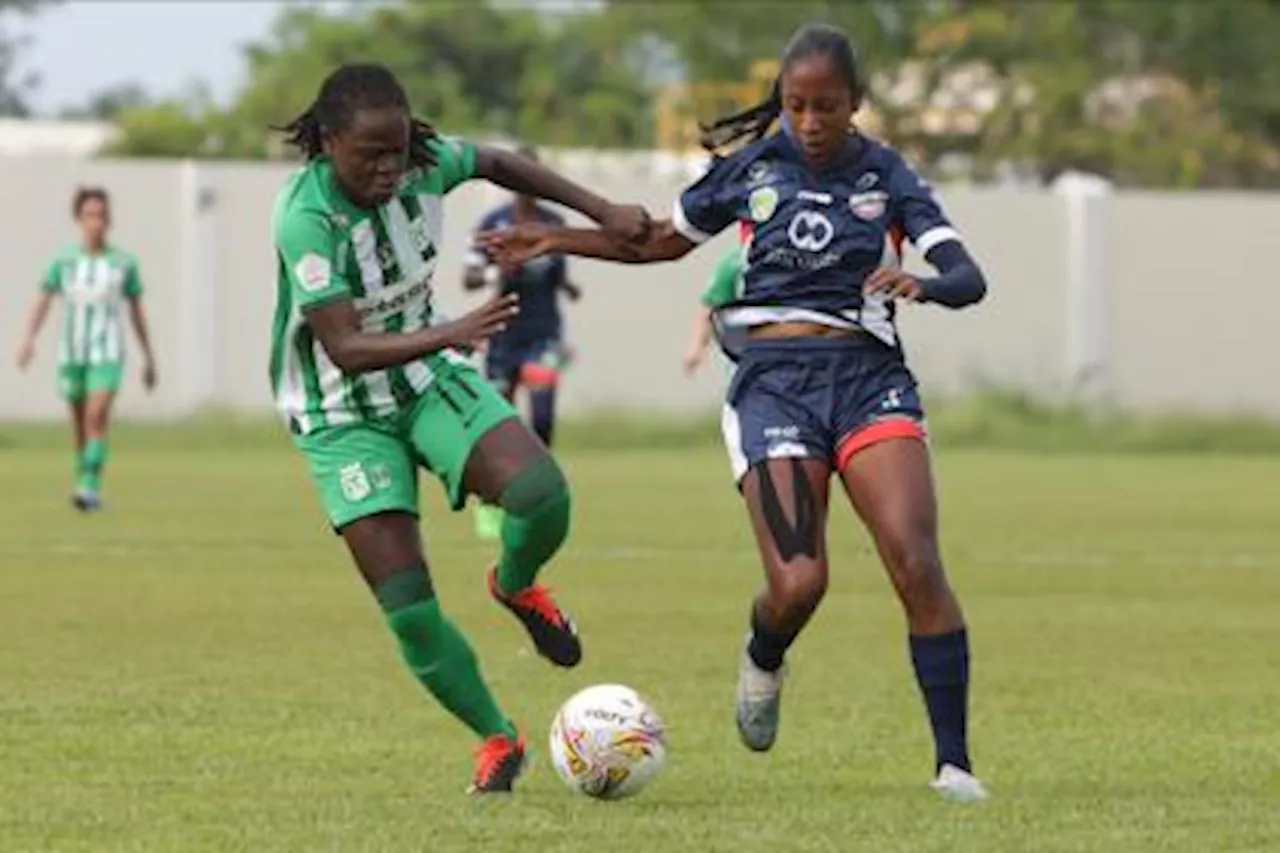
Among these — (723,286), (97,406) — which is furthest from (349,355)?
(97,406)

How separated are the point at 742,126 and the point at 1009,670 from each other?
4.41 metres

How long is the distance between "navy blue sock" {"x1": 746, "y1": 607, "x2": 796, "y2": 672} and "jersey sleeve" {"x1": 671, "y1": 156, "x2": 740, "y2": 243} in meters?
1.18

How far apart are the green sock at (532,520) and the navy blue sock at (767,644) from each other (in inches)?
26.8

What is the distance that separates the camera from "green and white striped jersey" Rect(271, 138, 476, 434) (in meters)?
10.5

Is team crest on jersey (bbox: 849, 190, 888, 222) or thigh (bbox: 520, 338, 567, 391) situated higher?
team crest on jersey (bbox: 849, 190, 888, 222)

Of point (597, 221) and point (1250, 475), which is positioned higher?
point (597, 221)

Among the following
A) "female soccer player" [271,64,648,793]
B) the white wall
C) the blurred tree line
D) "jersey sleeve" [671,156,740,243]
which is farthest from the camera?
the blurred tree line

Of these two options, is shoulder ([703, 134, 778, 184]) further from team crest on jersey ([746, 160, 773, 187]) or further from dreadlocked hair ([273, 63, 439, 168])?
dreadlocked hair ([273, 63, 439, 168])

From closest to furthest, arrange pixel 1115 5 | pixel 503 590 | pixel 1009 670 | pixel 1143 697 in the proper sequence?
pixel 503 590, pixel 1143 697, pixel 1009 670, pixel 1115 5

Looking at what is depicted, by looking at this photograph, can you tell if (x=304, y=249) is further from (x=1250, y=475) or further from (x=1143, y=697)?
(x=1250, y=475)

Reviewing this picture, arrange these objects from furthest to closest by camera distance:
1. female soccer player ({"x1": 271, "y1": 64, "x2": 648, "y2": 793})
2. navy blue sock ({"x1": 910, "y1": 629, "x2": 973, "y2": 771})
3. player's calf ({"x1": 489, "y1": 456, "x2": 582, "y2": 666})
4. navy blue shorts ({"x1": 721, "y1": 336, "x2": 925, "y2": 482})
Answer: navy blue shorts ({"x1": 721, "y1": 336, "x2": 925, "y2": 482}) → player's calf ({"x1": 489, "y1": 456, "x2": 582, "y2": 666}) → navy blue sock ({"x1": 910, "y1": 629, "x2": 973, "y2": 771}) → female soccer player ({"x1": 271, "y1": 64, "x2": 648, "y2": 793})

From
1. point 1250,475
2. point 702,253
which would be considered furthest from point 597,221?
point 702,253

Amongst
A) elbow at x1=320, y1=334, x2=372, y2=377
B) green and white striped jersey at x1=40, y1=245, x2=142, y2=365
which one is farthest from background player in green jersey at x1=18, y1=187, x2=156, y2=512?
elbow at x1=320, y1=334, x2=372, y2=377

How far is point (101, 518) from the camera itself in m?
25.0
